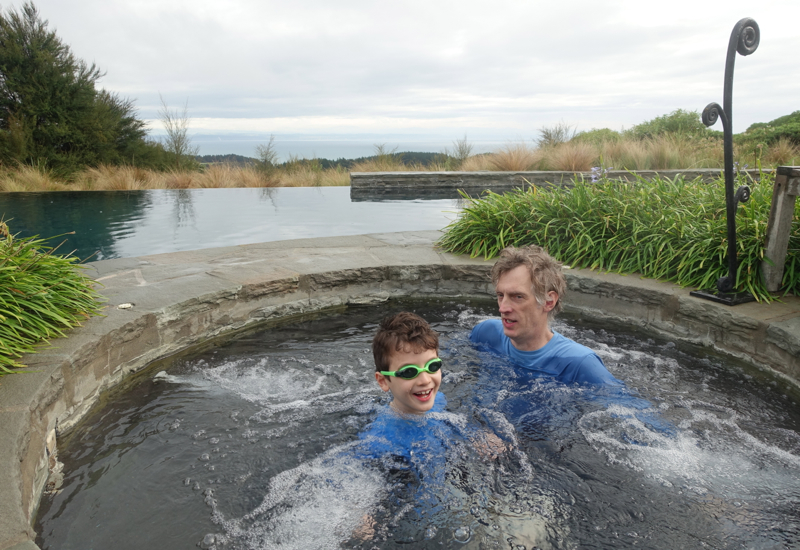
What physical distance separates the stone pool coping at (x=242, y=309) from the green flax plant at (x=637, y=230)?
0.24 meters

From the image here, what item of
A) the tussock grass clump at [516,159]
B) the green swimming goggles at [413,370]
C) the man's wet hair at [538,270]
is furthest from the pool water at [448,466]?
the tussock grass clump at [516,159]

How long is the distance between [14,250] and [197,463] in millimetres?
1933

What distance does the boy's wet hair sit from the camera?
2207 mm

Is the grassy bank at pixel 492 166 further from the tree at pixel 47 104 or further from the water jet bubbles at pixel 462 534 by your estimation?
the water jet bubbles at pixel 462 534

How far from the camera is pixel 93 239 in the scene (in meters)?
6.82

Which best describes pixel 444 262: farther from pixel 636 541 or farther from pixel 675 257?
pixel 636 541

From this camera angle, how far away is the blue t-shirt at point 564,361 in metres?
2.84

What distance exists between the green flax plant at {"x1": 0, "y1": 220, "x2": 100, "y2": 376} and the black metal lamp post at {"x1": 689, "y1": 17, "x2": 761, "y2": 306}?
169 inches

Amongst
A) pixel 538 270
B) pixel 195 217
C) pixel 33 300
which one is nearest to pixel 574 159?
pixel 195 217

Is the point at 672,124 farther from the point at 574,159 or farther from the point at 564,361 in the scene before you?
the point at 564,361

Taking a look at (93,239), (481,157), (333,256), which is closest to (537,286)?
(333,256)

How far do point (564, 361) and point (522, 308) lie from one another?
0.38m

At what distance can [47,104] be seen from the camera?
13891mm

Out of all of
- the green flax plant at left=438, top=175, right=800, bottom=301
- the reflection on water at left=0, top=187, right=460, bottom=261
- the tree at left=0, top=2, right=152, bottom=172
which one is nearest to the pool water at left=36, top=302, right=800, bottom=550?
the green flax plant at left=438, top=175, right=800, bottom=301
